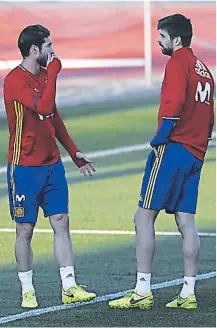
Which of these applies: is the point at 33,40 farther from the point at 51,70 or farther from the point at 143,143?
the point at 143,143

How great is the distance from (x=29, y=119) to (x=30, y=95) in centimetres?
18

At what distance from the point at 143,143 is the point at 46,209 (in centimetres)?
1073

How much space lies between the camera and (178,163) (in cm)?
769

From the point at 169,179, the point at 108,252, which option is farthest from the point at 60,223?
the point at 108,252

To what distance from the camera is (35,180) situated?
7.75 metres

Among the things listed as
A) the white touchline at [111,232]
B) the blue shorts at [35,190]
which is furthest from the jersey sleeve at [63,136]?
the white touchline at [111,232]

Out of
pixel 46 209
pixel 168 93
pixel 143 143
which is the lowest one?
pixel 143 143

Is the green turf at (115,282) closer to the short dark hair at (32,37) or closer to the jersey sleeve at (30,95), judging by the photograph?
the jersey sleeve at (30,95)

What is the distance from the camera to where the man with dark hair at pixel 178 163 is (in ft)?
25.0

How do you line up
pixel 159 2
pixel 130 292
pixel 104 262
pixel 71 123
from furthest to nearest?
pixel 159 2 < pixel 71 123 < pixel 104 262 < pixel 130 292

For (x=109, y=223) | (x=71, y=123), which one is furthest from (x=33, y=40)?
(x=71, y=123)

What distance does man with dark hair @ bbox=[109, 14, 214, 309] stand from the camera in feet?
25.0

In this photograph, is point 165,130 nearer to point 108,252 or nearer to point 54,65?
point 54,65

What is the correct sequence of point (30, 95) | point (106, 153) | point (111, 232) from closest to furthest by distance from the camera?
point (30, 95), point (111, 232), point (106, 153)
